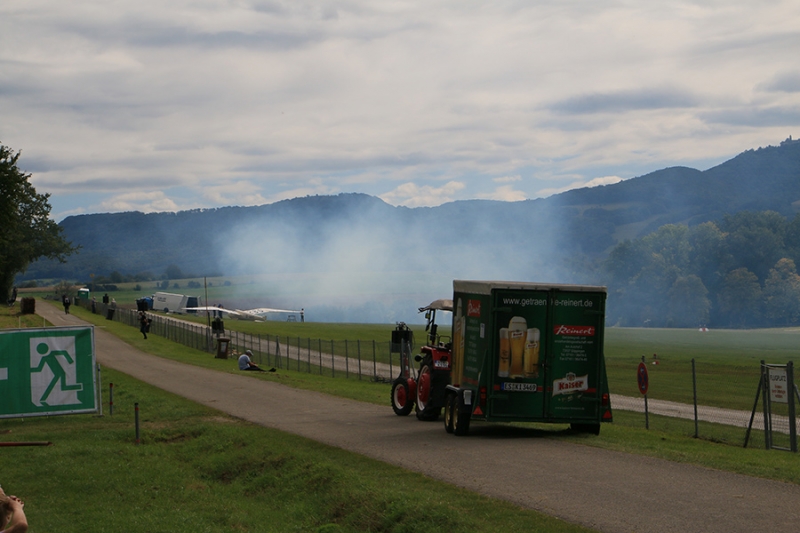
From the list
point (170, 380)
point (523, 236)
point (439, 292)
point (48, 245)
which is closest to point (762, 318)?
point (523, 236)

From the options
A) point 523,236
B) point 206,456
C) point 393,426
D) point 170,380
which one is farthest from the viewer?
point 523,236

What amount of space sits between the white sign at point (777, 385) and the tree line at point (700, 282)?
130562mm

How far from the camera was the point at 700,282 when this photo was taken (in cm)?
14575

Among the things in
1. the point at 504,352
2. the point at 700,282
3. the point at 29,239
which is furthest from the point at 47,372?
the point at 700,282

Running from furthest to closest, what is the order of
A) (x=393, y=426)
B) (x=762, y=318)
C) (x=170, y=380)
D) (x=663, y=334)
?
1. (x=762, y=318)
2. (x=663, y=334)
3. (x=170, y=380)
4. (x=393, y=426)

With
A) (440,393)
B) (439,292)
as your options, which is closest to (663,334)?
(439,292)

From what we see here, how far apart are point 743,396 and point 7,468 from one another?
97.9 feet

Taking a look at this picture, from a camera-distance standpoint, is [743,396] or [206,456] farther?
[743,396]

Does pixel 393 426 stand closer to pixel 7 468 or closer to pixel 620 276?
pixel 7 468

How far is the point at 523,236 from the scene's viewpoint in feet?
530

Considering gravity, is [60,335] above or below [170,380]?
above

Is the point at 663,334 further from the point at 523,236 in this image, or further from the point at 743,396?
the point at 743,396

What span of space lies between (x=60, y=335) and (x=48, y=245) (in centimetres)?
10543

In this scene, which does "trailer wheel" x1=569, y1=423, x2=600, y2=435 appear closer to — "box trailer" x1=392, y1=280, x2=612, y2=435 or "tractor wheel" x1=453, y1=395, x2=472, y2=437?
"box trailer" x1=392, y1=280, x2=612, y2=435
